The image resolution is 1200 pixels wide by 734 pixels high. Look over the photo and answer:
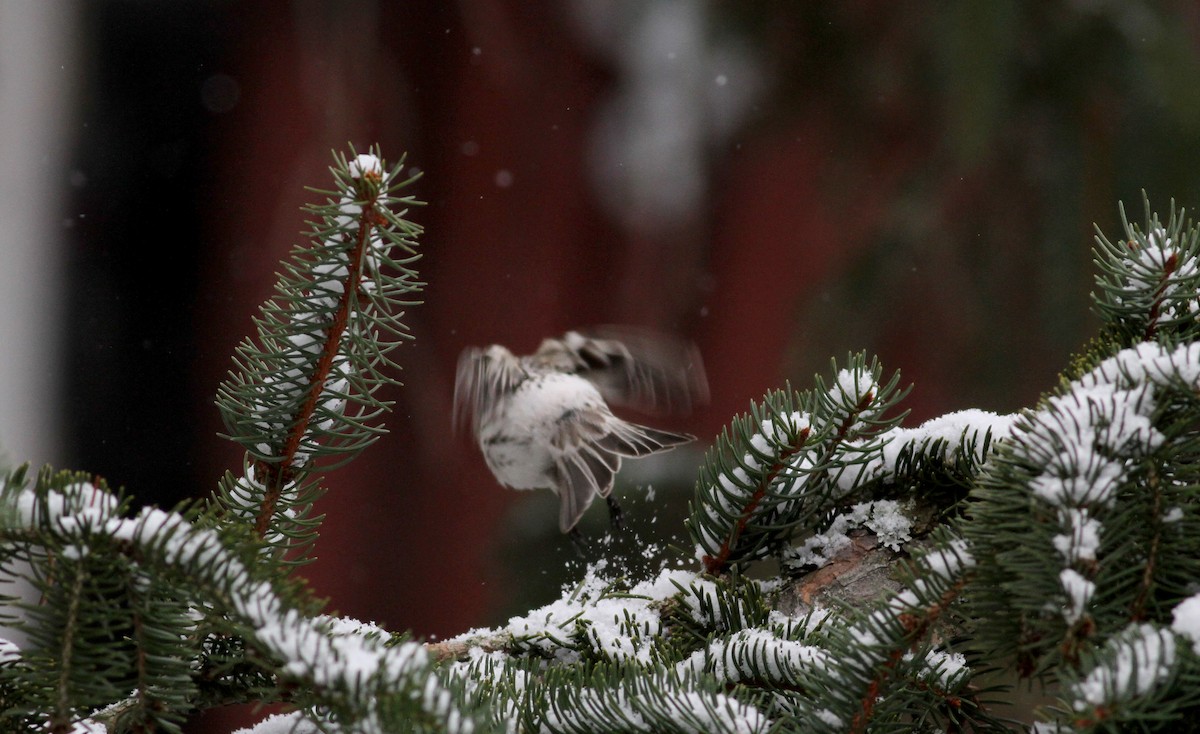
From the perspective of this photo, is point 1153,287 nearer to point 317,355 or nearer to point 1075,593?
point 1075,593

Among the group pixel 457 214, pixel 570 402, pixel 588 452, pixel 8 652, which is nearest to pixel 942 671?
pixel 8 652

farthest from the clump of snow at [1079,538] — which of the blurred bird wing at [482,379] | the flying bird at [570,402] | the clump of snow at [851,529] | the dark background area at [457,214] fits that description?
the dark background area at [457,214]

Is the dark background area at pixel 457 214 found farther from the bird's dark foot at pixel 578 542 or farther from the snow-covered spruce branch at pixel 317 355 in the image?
the snow-covered spruce branch at pixel 317 355

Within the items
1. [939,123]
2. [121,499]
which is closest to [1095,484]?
[121,499]

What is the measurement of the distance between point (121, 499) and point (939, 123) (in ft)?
9.54

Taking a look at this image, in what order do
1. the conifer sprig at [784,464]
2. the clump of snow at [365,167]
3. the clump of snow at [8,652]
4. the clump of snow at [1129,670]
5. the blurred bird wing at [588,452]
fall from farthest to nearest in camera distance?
the blurred bird wing at [588,452] → the conifer sprig at [784,464] → the clump of snow at [365,167] → the clump of snow at [8,652] → the clump of snow at [1129,670]

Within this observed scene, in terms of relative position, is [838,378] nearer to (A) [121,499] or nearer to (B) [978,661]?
(B) [978,661]

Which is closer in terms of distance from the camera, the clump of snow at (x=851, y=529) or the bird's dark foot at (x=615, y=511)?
the clump of snow at (x=851, y=529)

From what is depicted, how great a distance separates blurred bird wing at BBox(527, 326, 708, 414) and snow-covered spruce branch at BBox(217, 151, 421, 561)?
1.09 metres

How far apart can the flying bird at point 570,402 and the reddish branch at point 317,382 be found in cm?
96

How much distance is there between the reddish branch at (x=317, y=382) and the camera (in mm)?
741

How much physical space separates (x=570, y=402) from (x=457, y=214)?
2.10m

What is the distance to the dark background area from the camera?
3480 mm

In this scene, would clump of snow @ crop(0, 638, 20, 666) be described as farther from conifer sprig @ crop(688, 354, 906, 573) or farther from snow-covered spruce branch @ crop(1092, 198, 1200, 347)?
snow-covered spruce branch @ crop(1092, 198, 1200, 347)
